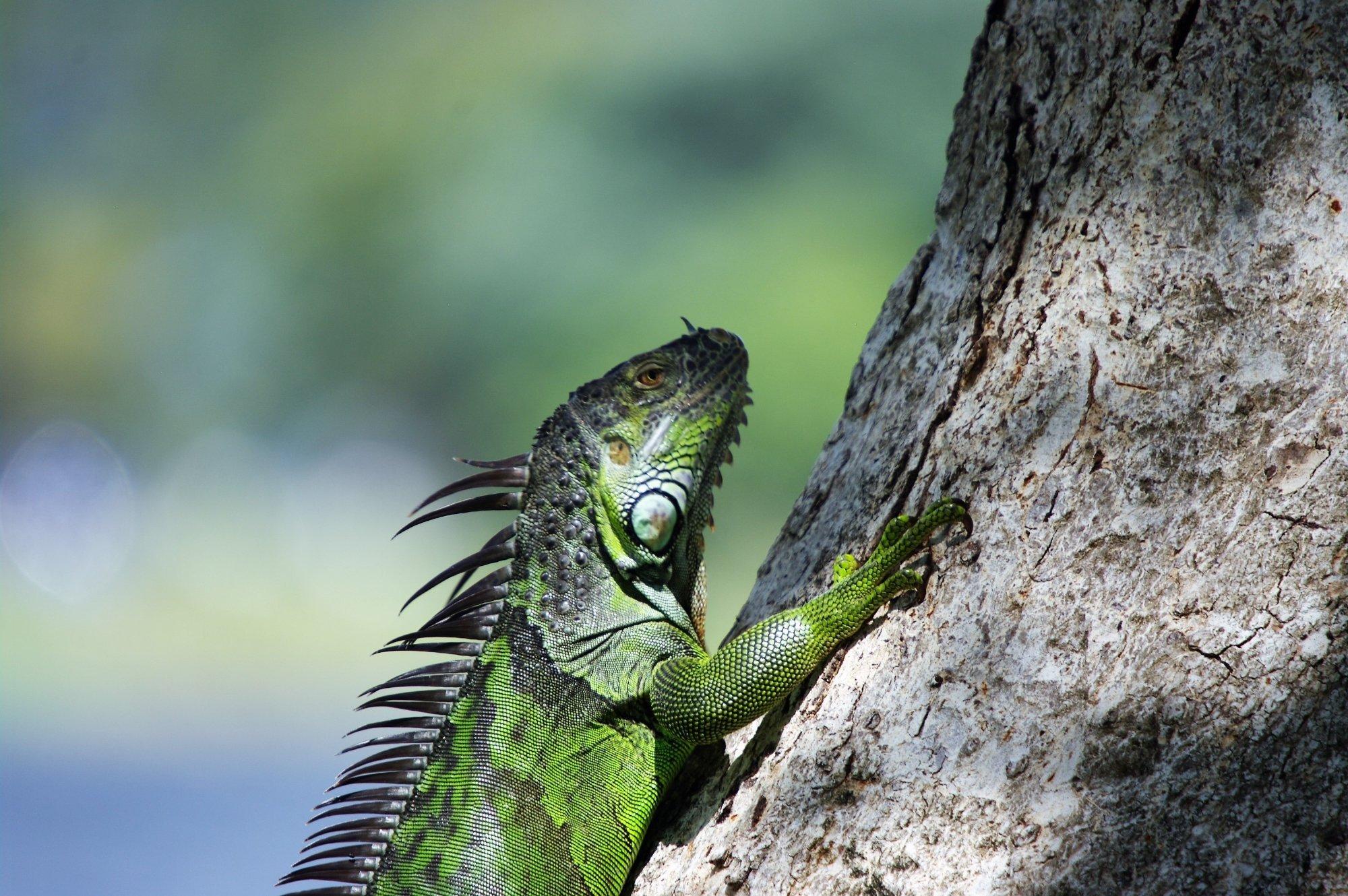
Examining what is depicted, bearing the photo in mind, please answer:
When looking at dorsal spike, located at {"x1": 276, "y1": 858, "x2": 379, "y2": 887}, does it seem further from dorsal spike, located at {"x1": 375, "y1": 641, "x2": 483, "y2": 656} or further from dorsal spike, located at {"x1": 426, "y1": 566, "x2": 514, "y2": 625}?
dorsal spike, located at {"x1": 426, "y1": 566, "x2": 514, "y2": 625}

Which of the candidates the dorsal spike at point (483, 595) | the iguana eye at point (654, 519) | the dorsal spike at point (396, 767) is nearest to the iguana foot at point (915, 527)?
the iguana eye at point (654, 519)

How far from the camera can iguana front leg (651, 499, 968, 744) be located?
8.11 feet

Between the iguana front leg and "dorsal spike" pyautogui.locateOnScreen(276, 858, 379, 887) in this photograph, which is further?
"dorsal spike" pyautogui.locateOnScreen(276, 858, 379, 887)

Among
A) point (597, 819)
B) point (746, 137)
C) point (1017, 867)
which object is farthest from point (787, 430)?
point (1017, 867)

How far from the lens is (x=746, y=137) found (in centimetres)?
1169

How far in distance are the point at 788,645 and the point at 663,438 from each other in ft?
3.12

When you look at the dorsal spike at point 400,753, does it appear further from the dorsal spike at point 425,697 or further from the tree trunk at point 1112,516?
the tree trunk at point 1112,516

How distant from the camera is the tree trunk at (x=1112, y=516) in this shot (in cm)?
188

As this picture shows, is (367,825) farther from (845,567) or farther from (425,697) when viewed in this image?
(845,567)

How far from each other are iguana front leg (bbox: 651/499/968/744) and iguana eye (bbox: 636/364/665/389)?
1.00 m

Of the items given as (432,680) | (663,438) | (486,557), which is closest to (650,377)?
(663,438)

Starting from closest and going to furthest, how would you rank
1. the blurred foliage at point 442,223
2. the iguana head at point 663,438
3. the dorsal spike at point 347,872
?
the dorsal spike at point 347,872
the iguana head at point 663,438
the blurred foliage at point 442,223

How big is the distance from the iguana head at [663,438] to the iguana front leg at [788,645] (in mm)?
537

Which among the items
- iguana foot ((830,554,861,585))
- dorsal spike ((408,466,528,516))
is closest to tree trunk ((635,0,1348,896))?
iguana foot ((830,554,861,585))
